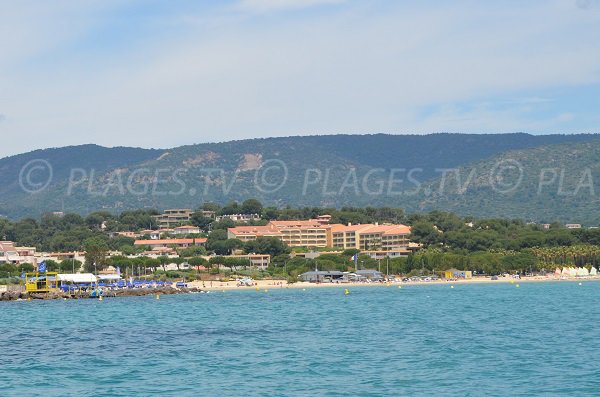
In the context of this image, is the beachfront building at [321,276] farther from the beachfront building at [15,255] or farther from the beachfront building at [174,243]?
the beachfront building at [174,243]

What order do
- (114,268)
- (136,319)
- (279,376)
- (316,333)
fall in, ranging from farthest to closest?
(114,268)
(136,319)
(316,333)
(279,376)

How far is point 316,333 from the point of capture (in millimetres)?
58969

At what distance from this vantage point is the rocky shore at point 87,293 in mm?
115094

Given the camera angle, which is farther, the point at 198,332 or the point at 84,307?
the point at 84,307

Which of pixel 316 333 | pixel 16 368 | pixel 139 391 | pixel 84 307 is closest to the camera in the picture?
pixel 139 391

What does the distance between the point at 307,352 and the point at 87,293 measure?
75.2m

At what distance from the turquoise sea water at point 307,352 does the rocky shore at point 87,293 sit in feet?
110

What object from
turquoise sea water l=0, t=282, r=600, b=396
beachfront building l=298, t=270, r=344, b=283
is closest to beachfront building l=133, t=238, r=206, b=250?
beachfront building l=298, t=270, r=344, b=283

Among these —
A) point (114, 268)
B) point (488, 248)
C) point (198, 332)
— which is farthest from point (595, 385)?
point (488, 248)

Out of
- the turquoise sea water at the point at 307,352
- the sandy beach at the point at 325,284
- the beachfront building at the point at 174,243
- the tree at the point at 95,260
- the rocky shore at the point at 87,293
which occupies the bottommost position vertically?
the sandy beach at the point at 325,284

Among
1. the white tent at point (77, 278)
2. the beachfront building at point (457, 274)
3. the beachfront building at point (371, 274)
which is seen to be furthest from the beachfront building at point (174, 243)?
the white tent at point (77, 278)

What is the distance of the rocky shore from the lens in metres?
115

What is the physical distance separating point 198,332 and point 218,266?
102245 millimetres

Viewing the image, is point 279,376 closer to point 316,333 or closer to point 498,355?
point 498,355
